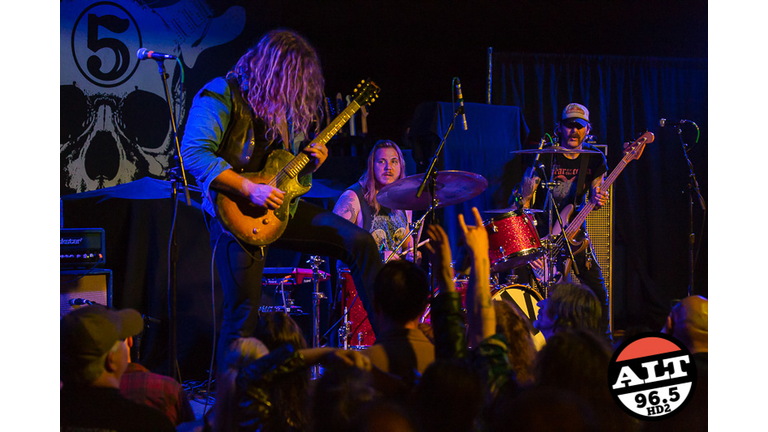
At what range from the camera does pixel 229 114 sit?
10.1 feet

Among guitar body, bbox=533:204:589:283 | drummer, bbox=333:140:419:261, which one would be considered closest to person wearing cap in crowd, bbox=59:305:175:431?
drummer, bbox=333:140:419:261

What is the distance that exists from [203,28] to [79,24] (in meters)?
1.01

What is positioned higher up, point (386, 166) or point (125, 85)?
point (125, 85)

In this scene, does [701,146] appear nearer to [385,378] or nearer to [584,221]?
[584,221]

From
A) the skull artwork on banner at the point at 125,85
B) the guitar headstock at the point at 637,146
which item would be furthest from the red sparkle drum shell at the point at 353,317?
the guitar headstock at the point at 637,146

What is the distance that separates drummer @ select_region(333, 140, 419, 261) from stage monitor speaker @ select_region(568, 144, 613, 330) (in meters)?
1.79

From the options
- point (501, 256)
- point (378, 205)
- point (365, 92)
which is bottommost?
point (501, 256)

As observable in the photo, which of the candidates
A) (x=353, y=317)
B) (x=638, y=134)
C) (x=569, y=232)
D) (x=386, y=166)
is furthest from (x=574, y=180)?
(x=353, y=317)

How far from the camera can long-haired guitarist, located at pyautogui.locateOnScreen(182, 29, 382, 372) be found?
2920mm

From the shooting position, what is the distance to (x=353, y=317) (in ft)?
14.3

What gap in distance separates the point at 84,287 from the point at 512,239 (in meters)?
2.85

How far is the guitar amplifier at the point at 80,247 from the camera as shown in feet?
10.8

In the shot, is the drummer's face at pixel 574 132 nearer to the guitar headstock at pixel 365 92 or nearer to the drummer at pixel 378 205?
the drummer at pixel 378 205

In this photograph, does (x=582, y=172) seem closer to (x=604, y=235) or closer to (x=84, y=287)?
(x=604, y=235)
